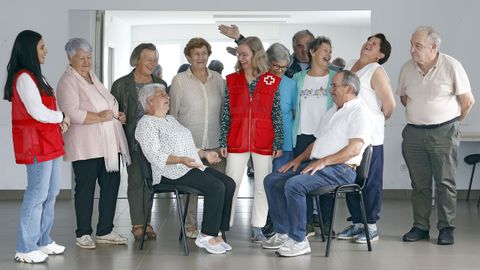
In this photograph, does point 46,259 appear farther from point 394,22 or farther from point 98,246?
point 394,22

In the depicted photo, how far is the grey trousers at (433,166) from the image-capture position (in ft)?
20.8

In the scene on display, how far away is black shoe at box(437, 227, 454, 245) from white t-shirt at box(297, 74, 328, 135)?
122 cm

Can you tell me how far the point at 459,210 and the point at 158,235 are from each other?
3.11m

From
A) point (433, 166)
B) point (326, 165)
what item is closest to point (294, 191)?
point (326, 165)

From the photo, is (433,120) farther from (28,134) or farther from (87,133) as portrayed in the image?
(28,134)

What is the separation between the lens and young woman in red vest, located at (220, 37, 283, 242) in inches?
245

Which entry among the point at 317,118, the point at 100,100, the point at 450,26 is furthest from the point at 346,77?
the point at 450,26

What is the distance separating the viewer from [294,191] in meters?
5.73

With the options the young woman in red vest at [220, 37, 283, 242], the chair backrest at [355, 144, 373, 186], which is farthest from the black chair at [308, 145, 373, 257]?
the young woman in red vest at [220, 37, 283, 242]

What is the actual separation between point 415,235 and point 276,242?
1.11m

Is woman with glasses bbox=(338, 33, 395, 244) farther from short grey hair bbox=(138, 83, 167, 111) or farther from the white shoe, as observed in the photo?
short grey hair bbox=(138, 83, 167, 111)

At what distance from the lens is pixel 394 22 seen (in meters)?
8.91

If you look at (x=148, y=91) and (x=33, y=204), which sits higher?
(x=148, y=91)

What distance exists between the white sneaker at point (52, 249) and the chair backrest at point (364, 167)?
2120 mm
